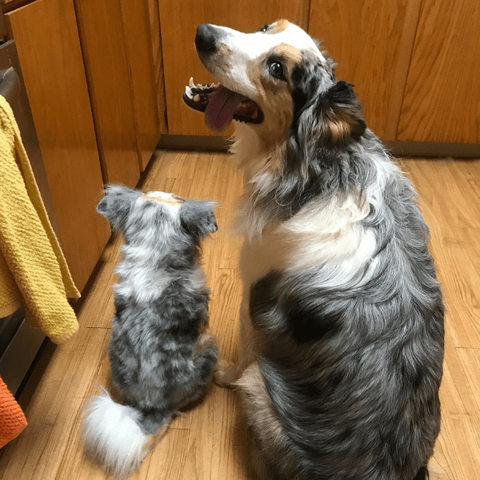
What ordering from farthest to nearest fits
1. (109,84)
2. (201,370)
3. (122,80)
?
(122,80)
(109,84)
(201,370)

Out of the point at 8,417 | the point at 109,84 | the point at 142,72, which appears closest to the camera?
the point at 8,417

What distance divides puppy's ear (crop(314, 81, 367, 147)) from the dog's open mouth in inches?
7.8

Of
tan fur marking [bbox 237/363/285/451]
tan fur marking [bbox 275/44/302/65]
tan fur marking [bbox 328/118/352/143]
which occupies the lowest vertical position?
tan fur marking [bbox 237/363/285/451]

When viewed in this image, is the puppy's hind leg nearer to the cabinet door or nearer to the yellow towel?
the yellow towel

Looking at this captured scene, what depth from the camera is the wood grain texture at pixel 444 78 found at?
2297 mm

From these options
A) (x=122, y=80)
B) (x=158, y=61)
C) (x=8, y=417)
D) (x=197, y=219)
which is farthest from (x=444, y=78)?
(x=8, y=417)

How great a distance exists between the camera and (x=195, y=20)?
234 cm

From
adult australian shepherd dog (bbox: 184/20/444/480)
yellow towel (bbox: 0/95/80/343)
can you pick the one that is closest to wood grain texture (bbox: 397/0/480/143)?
adult australian shepherd dog (bbox: 184/20/444/480)

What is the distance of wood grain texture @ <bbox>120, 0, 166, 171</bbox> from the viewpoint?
82.6 inches

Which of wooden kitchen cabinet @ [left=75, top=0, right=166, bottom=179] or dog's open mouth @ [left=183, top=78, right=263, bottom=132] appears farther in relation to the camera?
wooden kitchen cabinet @ [left=75, top=0, right=166, bottom=179]

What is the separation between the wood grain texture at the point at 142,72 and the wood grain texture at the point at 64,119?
1.86 ft

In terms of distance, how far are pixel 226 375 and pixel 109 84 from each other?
47.2 inches

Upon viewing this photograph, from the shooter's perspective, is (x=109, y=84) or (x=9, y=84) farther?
(x=109, y=84)

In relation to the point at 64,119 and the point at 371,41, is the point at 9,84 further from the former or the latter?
the point at 371,41
